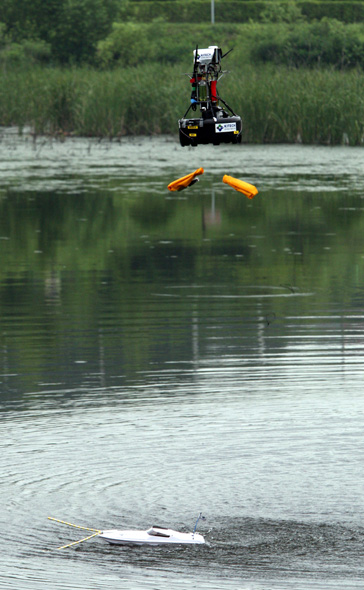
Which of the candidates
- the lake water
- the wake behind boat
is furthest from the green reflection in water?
the wake behind boat

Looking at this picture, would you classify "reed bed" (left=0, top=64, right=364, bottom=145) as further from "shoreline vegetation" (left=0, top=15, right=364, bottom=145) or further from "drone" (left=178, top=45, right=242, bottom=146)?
"drone" (left=178, top=45, right=242, bottom=146)

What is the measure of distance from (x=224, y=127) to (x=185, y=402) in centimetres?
401

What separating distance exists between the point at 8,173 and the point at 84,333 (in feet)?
67.4

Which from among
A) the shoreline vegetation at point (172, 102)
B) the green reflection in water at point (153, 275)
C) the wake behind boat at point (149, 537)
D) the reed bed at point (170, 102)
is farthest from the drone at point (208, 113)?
the reed bed at point (170, 102)

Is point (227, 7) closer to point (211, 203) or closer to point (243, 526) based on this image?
point (211, 203)

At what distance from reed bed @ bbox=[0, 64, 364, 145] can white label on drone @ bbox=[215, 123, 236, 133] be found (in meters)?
28.3

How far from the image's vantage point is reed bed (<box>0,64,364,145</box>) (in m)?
36.8

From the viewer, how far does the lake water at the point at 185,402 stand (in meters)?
8.26

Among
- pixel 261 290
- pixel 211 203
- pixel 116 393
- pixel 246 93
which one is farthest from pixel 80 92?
pixel 116 393

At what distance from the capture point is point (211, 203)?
29328mm

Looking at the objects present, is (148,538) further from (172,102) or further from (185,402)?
(172,102)

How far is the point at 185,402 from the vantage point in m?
11.7

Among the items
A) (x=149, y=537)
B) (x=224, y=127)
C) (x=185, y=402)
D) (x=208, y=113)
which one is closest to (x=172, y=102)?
(x=185, y=402)

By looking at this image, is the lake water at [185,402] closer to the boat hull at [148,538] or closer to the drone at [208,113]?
the boat hull at [148,538]
